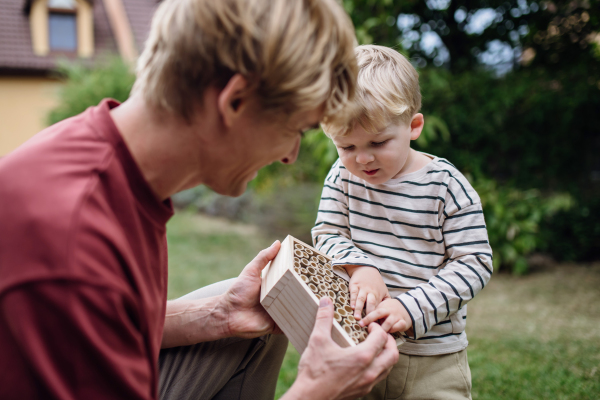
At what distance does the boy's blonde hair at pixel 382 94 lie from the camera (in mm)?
1639

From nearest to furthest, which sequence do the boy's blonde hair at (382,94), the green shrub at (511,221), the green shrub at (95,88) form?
the boy's blonde hair at (382,94), the green shrub at (511,221), the green shrub at (95,88)

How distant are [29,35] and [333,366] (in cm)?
1528

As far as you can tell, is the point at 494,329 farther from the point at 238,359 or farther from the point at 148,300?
the point at 148,300

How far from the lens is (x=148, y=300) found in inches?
44.0

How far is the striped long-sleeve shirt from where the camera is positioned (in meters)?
1.61

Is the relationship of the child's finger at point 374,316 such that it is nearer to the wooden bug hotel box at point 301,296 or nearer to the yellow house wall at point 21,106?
the wooden bug hotel box at point 301,296

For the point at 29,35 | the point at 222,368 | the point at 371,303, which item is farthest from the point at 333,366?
the point at 29,35

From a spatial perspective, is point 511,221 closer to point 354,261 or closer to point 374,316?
point 354,261

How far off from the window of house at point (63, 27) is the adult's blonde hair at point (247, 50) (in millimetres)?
14243

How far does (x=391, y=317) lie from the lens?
1.52 m

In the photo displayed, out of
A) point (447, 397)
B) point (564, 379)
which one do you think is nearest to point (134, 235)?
point (447, 397)

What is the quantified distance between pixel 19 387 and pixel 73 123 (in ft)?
2.02

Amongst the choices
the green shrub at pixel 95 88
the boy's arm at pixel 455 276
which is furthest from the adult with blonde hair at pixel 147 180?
the green shrub at pixel 95 88

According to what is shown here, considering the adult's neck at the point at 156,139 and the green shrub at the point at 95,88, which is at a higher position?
the adult's neck at the point at 156,139
